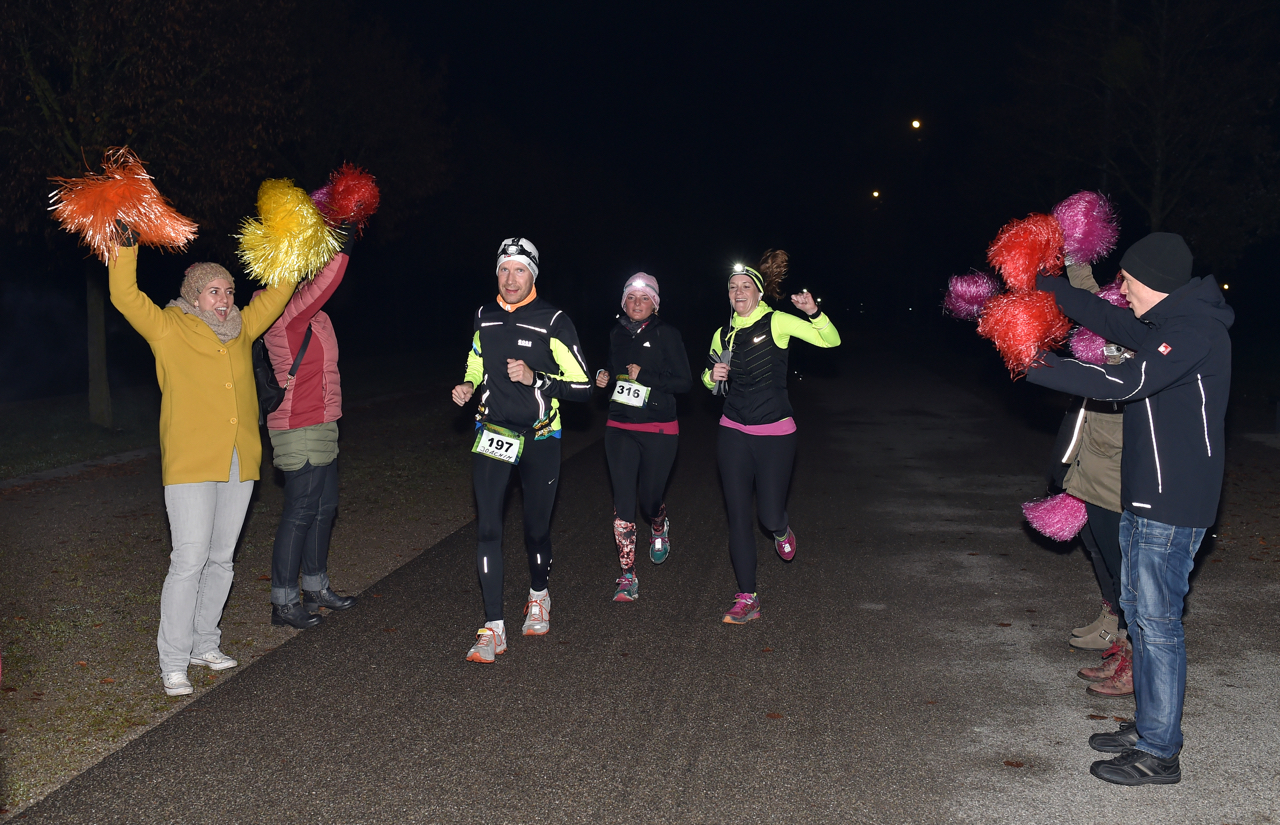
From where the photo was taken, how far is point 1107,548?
17.6 feet

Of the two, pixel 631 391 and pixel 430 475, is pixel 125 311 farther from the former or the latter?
pixel 430 475

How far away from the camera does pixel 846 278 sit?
109 meters

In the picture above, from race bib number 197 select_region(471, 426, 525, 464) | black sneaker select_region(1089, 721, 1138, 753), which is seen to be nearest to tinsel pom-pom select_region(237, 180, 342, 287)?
race bib number 197 select_region(471, 426, 525, 464)

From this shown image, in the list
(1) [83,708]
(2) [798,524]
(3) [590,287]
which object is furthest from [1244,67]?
(3) [590,287]

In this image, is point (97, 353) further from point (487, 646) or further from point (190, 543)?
point (487, 646)

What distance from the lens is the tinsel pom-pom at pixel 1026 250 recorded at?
4668 millimetres

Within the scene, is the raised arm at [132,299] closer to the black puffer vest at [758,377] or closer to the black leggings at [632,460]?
the black leggings at [632,460]

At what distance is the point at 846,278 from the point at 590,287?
5499 centimetres

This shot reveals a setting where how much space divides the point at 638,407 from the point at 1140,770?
366 centimetres

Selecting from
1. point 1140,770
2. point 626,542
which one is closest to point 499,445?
point 626,542

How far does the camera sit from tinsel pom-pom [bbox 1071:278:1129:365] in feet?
16.8

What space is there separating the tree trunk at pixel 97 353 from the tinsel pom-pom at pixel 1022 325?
13.8 meters

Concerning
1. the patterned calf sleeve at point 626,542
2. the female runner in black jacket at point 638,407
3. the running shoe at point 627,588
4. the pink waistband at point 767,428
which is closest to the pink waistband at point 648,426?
the female runner in black jacket at point 638,407

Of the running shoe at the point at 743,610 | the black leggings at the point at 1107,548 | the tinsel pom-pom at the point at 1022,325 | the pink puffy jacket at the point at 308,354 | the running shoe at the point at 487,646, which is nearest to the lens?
the tinsel pom-pom at the point at 1022,325
